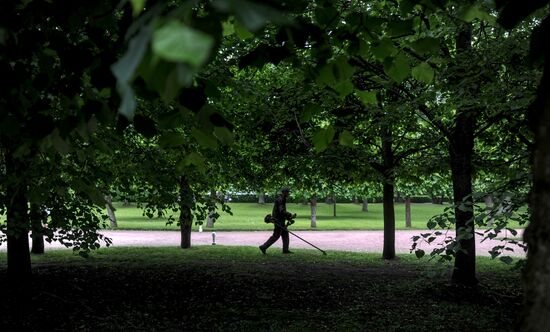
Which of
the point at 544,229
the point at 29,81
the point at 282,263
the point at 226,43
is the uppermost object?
the point at 226,43

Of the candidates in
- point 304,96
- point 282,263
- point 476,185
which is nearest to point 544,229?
point 304,96

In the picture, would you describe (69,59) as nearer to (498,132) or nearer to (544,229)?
(544,229)

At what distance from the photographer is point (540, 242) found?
1241 mm

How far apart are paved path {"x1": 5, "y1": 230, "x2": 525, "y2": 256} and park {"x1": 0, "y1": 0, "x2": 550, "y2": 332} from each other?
9.65 ft

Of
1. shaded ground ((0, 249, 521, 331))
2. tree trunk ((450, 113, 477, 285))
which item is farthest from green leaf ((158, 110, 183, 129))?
tree trunk ((450, 113, 477, 285))

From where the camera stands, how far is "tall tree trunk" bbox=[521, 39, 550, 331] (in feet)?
3.96

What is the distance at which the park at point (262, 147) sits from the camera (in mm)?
1689

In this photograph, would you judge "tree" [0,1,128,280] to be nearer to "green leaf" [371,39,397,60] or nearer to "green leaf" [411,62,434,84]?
"green leaf" [371,39,397,60]

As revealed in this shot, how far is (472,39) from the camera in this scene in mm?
8555

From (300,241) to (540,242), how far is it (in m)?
18.9

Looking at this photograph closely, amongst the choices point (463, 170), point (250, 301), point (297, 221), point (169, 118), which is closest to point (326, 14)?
point (169, 118)

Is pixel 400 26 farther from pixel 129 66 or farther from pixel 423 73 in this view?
pixel 129 66

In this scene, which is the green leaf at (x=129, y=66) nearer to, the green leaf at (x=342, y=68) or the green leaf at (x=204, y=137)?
the green leaf at (x=204, y=137)

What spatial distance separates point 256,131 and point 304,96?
2.73m
